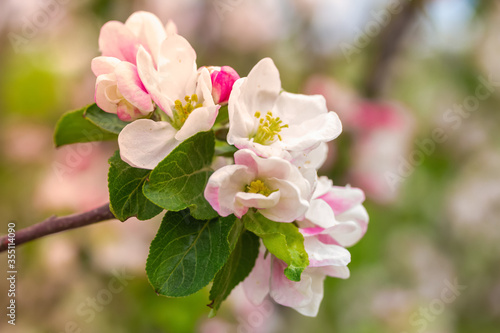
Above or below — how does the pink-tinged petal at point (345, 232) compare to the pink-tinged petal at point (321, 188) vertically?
below

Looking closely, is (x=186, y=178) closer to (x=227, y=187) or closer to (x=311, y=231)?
(x=227, y=187)

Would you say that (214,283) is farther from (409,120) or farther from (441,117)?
(441,117)

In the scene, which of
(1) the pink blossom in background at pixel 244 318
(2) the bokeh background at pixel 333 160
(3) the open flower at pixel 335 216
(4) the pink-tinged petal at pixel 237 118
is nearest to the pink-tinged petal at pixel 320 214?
(3) the open flower at pixel 335 216

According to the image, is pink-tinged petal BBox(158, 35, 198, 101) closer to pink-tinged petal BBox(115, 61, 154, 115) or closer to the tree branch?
pink-tinged petal BBox(115, 61, 154, 115)

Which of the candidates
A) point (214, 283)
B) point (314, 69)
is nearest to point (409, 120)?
point (314, 69)

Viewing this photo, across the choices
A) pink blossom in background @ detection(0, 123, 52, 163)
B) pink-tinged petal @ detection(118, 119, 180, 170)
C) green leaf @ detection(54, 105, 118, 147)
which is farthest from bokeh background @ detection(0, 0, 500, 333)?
pink-tinged petal @ detection(118, 119, 180, 170)

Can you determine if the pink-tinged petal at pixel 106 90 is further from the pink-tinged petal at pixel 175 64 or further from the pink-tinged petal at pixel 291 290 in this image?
the pink-tinged petal at pixel 291 290
